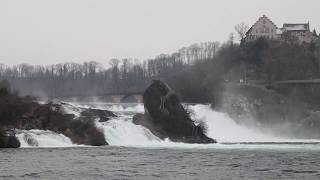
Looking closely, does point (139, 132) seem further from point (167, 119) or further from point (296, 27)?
point (296, 27)

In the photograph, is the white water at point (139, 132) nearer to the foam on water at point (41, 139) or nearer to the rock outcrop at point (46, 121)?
the foam on water at point (41, 139)

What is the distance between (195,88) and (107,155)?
73.1 m

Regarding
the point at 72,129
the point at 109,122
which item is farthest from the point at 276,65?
the point at 72,129

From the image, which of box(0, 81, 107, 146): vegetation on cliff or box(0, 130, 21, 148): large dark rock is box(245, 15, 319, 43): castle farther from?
box(0, 130, 21, 148): large dark rock

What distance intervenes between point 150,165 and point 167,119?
43.7 metres

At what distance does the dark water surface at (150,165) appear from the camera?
45.6 meters

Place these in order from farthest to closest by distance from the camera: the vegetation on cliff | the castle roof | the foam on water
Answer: the castle roof, the vegetation on cliff, the foam on water

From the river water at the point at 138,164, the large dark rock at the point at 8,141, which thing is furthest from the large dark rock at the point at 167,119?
the large dark rock at the point at 8,141

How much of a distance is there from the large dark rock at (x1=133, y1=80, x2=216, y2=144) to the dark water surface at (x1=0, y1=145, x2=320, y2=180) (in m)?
25.0

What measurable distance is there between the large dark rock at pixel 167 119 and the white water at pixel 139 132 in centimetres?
223

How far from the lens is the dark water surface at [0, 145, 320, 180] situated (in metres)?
45.6

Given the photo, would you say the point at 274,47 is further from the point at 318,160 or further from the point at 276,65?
the point at 318,160

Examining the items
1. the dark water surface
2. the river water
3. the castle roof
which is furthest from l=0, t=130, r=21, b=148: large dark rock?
the castle roof

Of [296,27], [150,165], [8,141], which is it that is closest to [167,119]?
[8,141]
